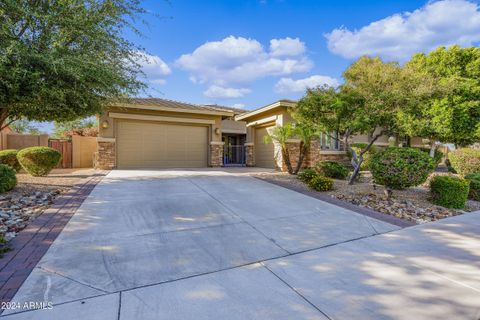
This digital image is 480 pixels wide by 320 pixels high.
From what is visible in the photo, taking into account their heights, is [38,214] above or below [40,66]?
below

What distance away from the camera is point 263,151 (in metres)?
15.6

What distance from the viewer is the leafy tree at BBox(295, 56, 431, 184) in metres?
7.32

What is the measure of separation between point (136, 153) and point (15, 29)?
7668 millimetres

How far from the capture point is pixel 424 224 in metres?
5.18

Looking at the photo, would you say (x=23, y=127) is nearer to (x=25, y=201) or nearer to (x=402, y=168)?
(x=25, y=201)

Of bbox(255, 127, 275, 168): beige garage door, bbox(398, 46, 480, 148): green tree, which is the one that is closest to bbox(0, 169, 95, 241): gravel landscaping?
bbox(255, 127, 275, 168): beige garage door

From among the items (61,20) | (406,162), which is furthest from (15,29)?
(406,162)

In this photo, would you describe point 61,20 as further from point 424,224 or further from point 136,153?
point 424,224

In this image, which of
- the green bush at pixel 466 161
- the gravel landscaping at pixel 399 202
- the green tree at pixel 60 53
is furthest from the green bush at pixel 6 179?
the green bush at pixel 466 161

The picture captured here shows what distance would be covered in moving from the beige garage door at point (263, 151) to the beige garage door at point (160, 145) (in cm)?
348

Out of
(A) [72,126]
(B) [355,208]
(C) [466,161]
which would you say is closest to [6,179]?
(B) [355,208]

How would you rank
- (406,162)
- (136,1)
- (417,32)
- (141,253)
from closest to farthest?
(141,253) < (406,162) < (136,1) < (417,32)

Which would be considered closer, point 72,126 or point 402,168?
point 402,168

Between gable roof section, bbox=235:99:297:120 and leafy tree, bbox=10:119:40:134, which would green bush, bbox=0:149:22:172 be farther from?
leafy tree, bbox=10:119:40:134
